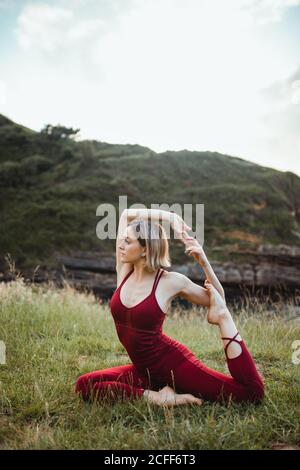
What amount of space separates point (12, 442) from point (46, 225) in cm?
1542

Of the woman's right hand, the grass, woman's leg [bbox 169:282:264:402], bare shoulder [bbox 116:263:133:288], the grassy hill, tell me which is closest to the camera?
the grass

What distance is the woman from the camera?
2.96 m

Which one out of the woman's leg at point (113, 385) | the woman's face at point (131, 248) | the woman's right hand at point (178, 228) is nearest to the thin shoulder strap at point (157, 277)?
the woman's face at point (131, 248)

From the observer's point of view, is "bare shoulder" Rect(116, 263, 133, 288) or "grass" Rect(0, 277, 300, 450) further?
"bare shoulder" Rect(116, 263, 133, 288)

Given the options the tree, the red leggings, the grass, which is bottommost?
the grass

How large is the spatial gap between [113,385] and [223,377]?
895mm

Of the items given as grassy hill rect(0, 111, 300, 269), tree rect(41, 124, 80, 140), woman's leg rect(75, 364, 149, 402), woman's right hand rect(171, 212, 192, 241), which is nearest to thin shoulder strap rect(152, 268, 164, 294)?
woman's right hand rect(171, 212, 192, 241)

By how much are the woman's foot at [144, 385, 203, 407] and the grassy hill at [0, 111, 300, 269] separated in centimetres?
1239

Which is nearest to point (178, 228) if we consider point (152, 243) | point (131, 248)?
point (152, 243)

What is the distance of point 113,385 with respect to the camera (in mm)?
3100

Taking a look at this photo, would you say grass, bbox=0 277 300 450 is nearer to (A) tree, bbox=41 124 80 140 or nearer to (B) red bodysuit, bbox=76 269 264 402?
(B) red bodysuit, bbox=76 269 264 402

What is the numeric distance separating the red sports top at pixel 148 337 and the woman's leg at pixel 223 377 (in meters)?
0.11

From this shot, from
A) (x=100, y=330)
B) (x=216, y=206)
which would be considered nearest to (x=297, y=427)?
(x=100, y=330)

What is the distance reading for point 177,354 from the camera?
305cm
